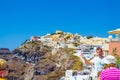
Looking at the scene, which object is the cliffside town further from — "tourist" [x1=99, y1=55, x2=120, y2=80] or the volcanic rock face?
"tourist" [x1=99, y1=55, x2=120, y2=80]

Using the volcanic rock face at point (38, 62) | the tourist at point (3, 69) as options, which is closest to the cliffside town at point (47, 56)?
the volcanic rock face at point (38, 62)

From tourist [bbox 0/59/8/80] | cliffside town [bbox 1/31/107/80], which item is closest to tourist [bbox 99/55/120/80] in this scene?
tourist [bbox 0/59/8/80]

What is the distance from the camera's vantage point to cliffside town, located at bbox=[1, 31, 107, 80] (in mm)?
94562

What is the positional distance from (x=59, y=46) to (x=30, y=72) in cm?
2139

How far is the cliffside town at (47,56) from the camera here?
94.6 meters

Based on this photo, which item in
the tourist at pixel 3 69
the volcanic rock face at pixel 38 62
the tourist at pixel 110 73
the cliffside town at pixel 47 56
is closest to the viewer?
→ the tourist at pixel 110 73

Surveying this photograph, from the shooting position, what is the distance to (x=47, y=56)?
358 feet

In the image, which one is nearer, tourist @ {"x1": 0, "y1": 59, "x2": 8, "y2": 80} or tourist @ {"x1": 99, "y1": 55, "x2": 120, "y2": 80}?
tourist @ {"x1": 99, "y1": 55, "x2": 120, "y2": 80}

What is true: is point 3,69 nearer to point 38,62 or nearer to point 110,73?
point 110,73

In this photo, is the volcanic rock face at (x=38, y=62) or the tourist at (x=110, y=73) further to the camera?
the volcanic rock face at (x=38, y=62)

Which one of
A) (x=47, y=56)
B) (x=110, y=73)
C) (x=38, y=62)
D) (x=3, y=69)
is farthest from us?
(x=38, y=62)

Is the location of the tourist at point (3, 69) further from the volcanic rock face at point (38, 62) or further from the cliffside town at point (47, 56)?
the volcanic rock face at point (38, 62)

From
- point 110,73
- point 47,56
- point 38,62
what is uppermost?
point 47,56

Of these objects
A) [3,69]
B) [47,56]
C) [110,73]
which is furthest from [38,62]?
[110,73]
